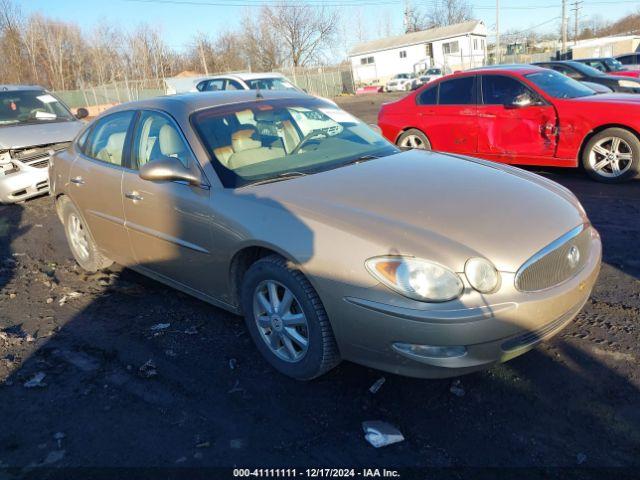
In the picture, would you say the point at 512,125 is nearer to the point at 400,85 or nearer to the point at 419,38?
the point at 400,85

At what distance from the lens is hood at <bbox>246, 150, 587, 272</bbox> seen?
257cm

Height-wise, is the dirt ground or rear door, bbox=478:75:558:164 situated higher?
rear door, bbox=478:75:558:164

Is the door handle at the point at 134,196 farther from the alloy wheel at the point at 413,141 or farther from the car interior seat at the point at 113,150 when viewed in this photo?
the alloy wheel at the point at 413,141

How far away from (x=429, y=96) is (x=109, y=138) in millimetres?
5382

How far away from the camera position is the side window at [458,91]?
773 cm

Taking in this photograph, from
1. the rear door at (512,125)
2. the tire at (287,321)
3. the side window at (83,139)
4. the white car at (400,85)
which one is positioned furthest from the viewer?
the white car at (400,85)

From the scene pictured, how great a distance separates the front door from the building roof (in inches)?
2149

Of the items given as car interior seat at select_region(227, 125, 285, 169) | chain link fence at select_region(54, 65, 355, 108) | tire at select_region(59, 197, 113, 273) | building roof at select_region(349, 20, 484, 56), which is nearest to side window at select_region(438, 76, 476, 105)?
car interior seat at select_region(227, 125, 285, 169)

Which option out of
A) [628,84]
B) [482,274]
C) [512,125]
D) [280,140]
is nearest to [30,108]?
[280,140]

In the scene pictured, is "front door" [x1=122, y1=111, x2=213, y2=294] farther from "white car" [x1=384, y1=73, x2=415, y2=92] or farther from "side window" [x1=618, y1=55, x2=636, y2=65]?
"white car" [x1=384, y1=73, x2=415, y2=92]

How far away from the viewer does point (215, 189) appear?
331cm

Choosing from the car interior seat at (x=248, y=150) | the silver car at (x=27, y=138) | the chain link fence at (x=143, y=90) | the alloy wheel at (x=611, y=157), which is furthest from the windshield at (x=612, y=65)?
the chain link fence at (x=143, y=90)

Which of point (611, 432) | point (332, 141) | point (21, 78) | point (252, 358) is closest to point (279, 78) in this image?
point (332, 141)

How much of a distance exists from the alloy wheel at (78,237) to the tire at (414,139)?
524 centimetres
